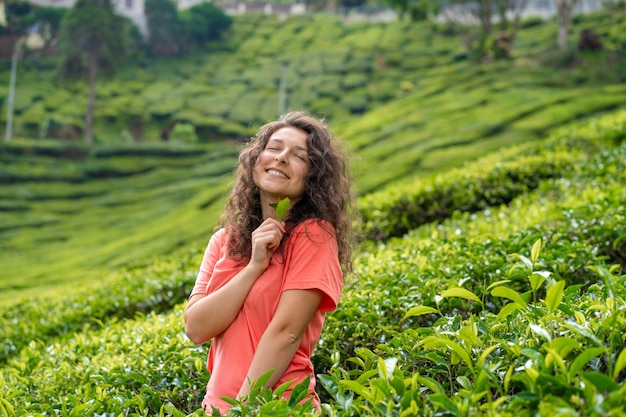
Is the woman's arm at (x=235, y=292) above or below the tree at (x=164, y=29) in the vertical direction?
below

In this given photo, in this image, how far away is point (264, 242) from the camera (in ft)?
5.66

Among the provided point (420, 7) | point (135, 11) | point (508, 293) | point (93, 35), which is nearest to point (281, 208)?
point (508, 293)

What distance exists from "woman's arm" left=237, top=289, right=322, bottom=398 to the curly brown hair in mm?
236

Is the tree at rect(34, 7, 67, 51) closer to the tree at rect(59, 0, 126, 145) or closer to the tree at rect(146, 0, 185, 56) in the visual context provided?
the tree at rect(146, 0, 185, 56)

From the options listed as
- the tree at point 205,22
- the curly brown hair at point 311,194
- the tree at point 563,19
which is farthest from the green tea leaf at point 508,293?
the tree at point 205,22

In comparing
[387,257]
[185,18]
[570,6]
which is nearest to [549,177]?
[387,257]

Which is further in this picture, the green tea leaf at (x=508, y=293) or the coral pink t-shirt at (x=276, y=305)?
the coral pink t-shirt at (x=276, y=305)

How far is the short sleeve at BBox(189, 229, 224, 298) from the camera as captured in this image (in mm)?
1911

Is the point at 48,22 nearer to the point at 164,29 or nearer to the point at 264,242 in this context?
the point at 164,29

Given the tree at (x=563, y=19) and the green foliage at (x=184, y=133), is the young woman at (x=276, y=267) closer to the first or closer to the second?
the tree at (x=563, y=19)

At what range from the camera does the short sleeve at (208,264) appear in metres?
1.91

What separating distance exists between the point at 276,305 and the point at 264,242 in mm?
170

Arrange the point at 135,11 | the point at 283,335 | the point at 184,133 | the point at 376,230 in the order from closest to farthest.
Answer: the point at 283,335 < the point at 376,230 < the point at 184,133 < the point at 135,11

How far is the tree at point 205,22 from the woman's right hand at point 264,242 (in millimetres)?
29099
